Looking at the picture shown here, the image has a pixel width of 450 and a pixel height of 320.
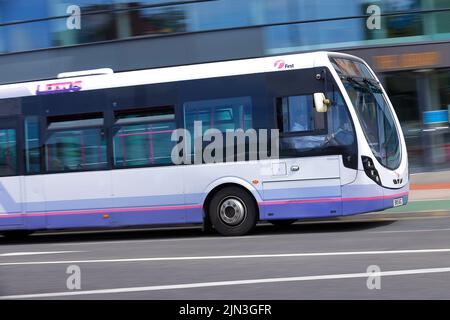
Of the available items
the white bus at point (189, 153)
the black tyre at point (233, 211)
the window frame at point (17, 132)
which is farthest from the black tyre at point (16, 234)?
the black tyre at point (233, 211)

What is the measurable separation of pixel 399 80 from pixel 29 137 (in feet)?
35.2

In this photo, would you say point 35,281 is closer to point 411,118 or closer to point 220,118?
point 220,118

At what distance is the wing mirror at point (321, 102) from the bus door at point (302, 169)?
22 centimetres

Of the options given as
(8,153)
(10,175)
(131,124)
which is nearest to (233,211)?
(131,124)

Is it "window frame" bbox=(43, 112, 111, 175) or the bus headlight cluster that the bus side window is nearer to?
"window frame" bbox=(43, 112, 111, 175)

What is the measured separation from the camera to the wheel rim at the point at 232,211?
12438mm

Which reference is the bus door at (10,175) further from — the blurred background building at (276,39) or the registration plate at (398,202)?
the blurred background building at (276,39)

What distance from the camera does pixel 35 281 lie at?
29.0 feet

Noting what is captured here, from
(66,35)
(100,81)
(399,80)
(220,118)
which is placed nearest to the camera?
(220,118)

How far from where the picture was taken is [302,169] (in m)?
12.0

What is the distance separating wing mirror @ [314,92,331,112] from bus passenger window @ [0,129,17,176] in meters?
5.71

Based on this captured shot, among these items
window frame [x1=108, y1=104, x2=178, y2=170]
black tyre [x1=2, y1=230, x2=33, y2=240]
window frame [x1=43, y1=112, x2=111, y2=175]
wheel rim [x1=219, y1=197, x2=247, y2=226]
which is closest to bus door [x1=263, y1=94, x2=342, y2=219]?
wheel rim [x1=219, y1=197, x2=247, y2=226]

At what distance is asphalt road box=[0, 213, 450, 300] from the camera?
7336 millimetres
